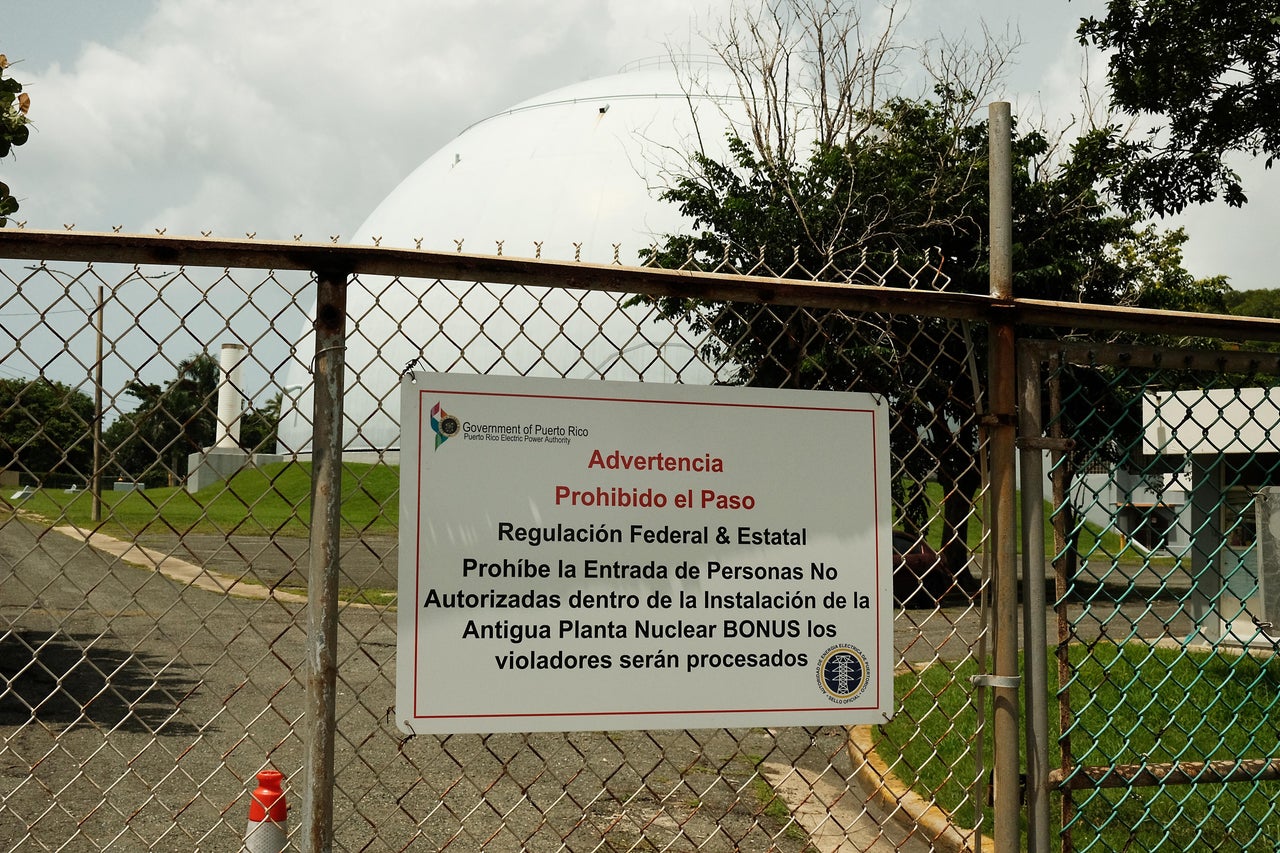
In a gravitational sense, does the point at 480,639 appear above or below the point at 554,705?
above

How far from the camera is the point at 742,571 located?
8.80 ft

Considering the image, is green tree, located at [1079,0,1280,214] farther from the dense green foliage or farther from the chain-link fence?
the dense green foliage

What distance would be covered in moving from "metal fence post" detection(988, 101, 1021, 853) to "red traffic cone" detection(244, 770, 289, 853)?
1.81 meters

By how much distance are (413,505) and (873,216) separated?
48.9 feet

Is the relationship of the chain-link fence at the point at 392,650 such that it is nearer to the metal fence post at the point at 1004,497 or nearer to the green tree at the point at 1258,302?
the metal fence post at the point at 1004,497

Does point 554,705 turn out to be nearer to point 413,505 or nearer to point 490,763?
point 413,505

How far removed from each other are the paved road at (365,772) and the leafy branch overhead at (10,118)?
1.94 m

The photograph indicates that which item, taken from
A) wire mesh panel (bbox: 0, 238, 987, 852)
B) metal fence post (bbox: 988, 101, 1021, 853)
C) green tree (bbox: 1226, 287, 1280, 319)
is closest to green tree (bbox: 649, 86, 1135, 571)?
wire mesh panel (bbox: 0, 238, 987, 852)

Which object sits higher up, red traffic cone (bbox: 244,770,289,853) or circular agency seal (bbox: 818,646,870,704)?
circular agency seal (bbox: 818,646,870,704)

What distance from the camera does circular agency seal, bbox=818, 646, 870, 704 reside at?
8.97ft

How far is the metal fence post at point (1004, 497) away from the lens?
2.87 meters

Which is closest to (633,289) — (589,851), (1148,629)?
(589,851)

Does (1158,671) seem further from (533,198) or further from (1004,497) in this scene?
(533,198)

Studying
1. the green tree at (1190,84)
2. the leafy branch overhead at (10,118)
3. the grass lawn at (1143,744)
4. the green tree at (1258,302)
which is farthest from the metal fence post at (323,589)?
the green tree at (1258,302)
